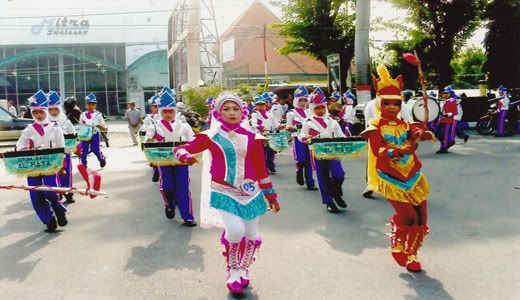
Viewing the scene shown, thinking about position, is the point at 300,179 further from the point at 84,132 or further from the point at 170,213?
the point at 84,132

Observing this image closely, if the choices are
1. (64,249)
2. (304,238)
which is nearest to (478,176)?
(304,238)

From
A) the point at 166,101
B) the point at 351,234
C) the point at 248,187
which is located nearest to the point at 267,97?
the point at 166,101

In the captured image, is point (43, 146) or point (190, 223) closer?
point (43, 146)

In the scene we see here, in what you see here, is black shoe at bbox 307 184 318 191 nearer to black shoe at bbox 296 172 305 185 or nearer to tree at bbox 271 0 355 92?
black shoe at bbox 296 172 305 185

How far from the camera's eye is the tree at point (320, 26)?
79.9 feet

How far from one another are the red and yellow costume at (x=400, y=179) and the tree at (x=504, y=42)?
22.6 m

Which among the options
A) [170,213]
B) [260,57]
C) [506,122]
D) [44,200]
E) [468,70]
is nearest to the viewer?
[44,200]

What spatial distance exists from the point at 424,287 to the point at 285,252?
170 cm

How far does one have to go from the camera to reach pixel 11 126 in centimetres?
2039

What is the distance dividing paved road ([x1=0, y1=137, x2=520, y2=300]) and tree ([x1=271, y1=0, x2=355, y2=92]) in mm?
15602

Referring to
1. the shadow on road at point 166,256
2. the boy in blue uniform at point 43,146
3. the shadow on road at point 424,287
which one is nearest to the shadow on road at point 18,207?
the boy in blue uniform at point 43,146

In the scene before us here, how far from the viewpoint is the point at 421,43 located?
26.4m

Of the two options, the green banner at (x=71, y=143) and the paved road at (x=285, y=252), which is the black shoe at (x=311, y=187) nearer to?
the paved road at (x=285, y=252)

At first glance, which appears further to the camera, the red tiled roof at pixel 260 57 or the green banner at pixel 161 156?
the red tiled roof at pixel 260 57
